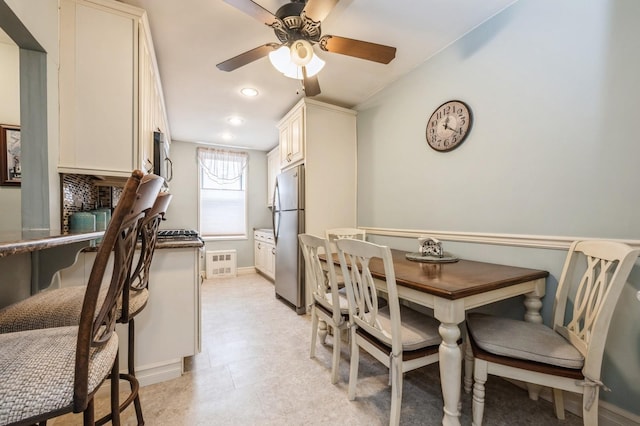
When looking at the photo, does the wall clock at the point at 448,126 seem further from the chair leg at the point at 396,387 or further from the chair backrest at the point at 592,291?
the chair leg at the point at 396,387

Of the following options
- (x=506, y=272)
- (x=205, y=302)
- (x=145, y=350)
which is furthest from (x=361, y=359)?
(x=205, y=302)

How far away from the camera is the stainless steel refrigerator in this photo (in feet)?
9.62

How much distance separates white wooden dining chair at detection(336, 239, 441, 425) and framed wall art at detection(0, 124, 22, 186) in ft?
6.86

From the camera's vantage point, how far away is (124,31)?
5.38 ft

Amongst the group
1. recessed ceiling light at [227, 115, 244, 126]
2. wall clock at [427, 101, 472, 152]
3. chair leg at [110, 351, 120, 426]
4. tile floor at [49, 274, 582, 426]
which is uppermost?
recessed ceiling light at [227, 115, 244, 126]

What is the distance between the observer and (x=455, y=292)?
115 centimetres

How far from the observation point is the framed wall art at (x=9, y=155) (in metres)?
1.62

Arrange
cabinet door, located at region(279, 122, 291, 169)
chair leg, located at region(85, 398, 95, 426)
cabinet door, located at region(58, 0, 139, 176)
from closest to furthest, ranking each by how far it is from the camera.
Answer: chair leg, located at region(85, 398, 95, 426), cabinet door, located at region(58, 0, 139, 176), cabinet door, located at region(279, 122, 291, 169)

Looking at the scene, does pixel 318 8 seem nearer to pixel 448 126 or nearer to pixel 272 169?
pixel 448 126

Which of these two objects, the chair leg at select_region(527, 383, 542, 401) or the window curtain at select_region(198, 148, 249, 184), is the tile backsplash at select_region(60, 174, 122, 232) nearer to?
the window curtain at select_region(198, 148, 249, 184)

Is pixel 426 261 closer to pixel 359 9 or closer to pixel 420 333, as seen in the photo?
pixel 420 333

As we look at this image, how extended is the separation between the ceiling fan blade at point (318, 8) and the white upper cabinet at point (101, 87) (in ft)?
3.62

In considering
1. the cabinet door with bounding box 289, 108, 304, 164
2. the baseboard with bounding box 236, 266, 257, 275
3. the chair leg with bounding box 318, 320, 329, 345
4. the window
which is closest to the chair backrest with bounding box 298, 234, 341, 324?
the chair leg with bounding box 318, 320, 329, 345

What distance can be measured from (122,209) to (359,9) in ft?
6.31
